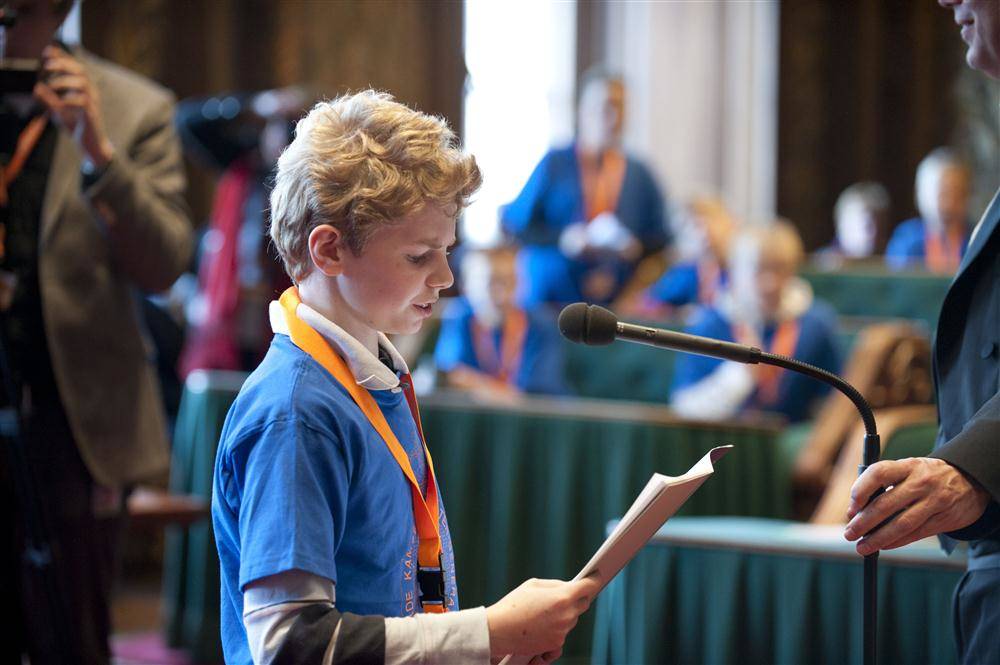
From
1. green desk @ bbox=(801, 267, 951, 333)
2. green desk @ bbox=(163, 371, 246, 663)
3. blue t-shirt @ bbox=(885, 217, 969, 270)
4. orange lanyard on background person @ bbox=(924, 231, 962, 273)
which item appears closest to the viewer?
green desk @ bbox=(163, 371, 246, 663)

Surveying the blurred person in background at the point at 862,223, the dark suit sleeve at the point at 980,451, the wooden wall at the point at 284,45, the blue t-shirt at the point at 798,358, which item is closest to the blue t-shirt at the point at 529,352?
the blue t-shirt at the point at 798,358

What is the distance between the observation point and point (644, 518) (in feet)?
4.91

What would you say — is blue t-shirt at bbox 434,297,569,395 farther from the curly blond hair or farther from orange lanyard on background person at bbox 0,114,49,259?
the curly blond hair

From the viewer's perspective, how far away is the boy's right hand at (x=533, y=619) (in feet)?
4.81

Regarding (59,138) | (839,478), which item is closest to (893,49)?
(839,478)

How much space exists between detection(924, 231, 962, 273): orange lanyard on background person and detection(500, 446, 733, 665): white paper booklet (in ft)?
22.6

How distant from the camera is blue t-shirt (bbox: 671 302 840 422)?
551 centimetres

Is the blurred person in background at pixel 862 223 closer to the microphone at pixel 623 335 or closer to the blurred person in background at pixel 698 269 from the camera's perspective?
the blurred person in background at pixel 698 269

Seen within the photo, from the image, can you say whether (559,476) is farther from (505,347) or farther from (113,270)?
(113,270)

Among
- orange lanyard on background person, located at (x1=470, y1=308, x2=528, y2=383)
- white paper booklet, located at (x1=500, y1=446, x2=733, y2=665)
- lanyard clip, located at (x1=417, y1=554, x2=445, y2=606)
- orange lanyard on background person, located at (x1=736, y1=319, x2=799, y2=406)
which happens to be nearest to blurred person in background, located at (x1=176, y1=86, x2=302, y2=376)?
orange lanyard on background person, located at (x1=470, y1=308, x2=528, y2=383)

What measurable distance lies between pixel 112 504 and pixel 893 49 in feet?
32.8

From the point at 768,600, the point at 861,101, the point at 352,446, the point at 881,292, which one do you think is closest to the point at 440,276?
the point at 352,446

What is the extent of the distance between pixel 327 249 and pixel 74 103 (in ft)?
3.96

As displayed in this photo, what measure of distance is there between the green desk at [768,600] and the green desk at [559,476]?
944mm
